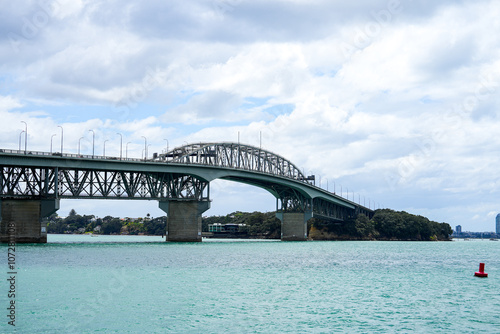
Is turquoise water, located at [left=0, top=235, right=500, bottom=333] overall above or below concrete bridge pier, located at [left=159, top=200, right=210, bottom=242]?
below

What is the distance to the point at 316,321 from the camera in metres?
29.0

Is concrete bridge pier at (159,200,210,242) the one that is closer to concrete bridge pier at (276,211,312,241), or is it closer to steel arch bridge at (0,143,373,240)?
steel arch bridge at (0,143,373,240)

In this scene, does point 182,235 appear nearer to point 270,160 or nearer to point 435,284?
point 270,160

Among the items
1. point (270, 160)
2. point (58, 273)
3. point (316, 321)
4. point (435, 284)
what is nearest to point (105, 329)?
point (316, 321)

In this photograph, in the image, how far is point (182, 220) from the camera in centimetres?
12344

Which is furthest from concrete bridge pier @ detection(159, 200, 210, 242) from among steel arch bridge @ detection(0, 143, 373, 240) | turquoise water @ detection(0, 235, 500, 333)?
turquoise water @ detection(0, 235, 500, 333)

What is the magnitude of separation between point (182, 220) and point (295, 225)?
182 ft

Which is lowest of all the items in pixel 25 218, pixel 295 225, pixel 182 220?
pixel 295 225

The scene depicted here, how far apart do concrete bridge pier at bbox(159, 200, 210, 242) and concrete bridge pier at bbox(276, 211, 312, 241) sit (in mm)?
51023

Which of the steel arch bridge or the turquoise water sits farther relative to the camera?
the steel arch bridge

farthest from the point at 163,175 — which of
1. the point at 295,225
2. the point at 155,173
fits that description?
the point at 295,225

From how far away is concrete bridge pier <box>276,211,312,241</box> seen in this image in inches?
6668

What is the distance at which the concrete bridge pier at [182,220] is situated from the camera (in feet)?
401

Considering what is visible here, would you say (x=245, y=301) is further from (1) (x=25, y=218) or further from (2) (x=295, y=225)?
(2) (x=295, y=225)
